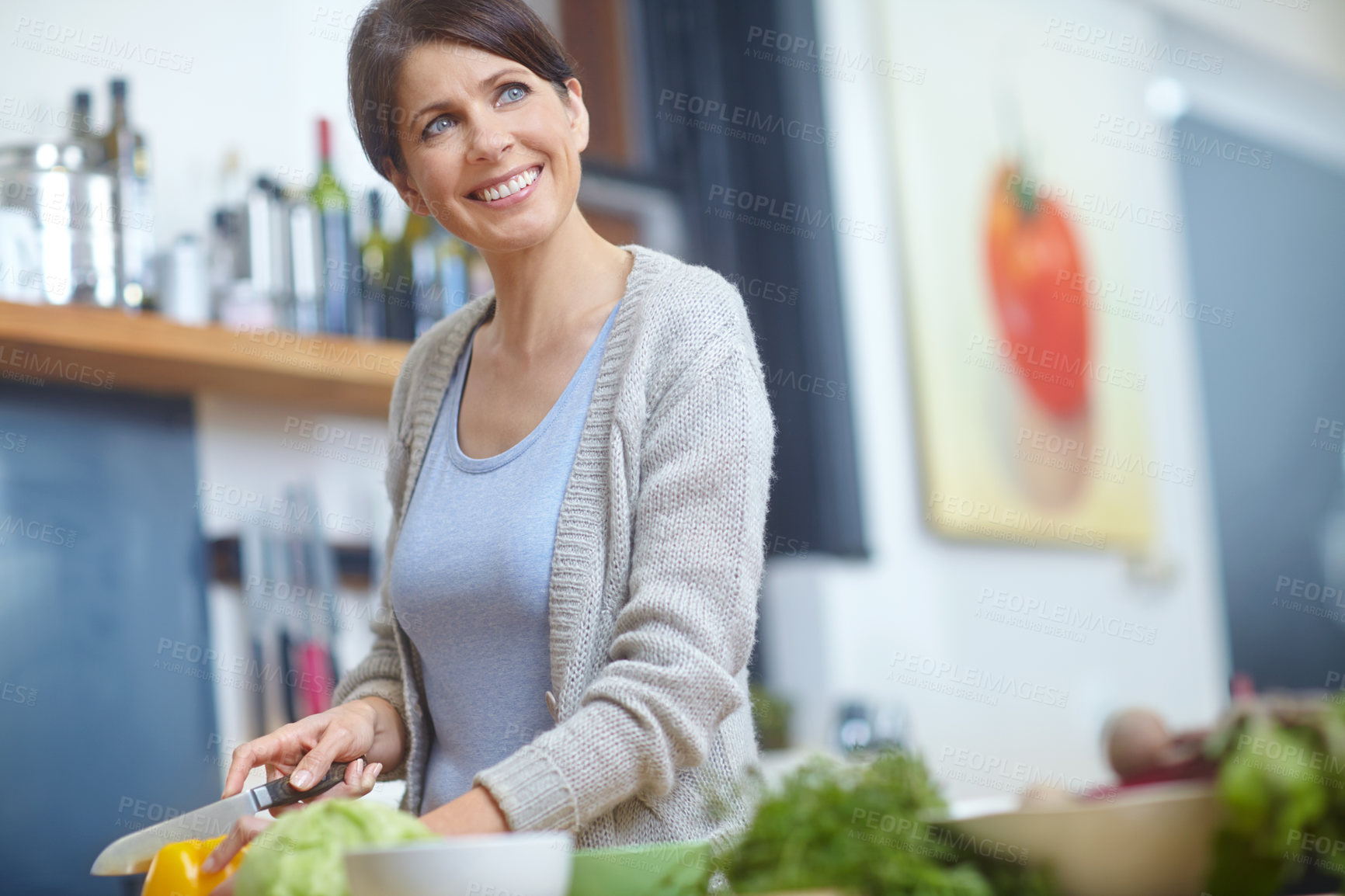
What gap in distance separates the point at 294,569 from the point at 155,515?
0.23m

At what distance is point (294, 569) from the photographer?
2.00 metres

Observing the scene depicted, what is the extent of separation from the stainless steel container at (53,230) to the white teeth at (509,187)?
879 millimetres

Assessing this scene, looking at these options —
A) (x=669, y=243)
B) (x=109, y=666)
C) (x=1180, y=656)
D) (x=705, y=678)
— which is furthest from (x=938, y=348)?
(x=705, y=678)

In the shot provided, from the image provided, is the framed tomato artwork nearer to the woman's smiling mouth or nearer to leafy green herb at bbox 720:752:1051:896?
the woman's smiling mouth

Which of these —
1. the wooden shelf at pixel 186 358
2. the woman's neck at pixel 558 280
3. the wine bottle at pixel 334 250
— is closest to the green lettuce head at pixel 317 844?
the woman's neck at pixel 558 280

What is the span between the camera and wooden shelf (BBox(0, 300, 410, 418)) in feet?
5.35

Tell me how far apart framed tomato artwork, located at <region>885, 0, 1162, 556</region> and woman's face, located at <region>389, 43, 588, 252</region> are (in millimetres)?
2062

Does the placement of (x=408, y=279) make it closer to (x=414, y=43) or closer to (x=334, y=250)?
(x=334, y=250)

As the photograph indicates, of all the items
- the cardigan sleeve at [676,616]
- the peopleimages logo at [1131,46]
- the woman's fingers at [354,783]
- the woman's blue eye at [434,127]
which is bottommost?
the woman's fingers at [354,783]

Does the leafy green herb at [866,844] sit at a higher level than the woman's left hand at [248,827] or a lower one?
higher

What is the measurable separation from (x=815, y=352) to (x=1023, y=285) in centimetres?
85

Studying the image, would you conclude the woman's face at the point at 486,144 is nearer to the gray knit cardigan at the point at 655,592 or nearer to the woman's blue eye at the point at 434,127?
the woman's blue eye at the point at 434,127

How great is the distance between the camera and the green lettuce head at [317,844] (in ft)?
2.04

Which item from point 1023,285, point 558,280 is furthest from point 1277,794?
point 1023,285
